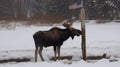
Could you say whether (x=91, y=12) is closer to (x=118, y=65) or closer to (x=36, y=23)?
(x=36, y=23)

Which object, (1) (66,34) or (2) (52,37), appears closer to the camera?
(2) (52,37)

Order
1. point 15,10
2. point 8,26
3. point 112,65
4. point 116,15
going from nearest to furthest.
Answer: point 112,65 < point 8,26 < point 116,15 < point 15,10

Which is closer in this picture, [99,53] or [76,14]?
[99,53]

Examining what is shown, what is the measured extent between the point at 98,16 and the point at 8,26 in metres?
22.3

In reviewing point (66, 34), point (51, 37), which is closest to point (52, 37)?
point (51, 37)

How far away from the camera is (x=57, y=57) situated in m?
14.9

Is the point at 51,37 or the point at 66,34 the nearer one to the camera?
the point at 51,37

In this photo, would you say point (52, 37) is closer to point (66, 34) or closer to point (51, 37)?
point (51, 37)

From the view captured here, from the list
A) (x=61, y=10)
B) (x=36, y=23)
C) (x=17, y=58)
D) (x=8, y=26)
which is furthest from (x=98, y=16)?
(x=17, y=58)

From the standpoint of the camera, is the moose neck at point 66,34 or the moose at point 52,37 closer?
the moose at point 52,37

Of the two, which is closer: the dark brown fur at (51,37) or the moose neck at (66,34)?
the dark brown fur at (51,37)

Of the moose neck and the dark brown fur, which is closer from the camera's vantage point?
the dark brown fur

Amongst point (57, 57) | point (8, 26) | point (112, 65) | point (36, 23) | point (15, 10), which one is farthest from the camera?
point (15, 10)

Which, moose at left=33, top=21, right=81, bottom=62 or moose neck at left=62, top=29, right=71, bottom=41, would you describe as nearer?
moose at left=33, top=21, right=81, bottom=62
